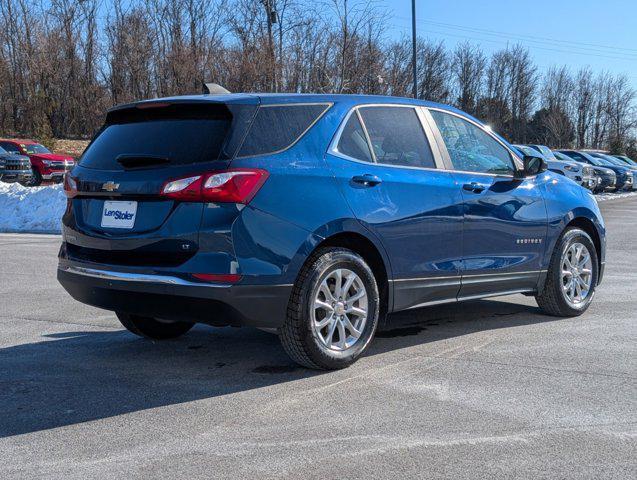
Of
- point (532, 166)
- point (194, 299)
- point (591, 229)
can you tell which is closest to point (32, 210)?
point (591, 229)

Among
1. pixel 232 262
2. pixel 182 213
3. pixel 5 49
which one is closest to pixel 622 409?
pixel 232 262

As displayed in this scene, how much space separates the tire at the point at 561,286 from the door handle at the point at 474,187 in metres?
1.21

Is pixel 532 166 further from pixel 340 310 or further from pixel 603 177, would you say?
pixel 603 177

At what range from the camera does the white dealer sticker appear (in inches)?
200

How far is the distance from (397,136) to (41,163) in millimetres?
27830

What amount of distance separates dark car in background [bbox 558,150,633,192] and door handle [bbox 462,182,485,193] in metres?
32.7

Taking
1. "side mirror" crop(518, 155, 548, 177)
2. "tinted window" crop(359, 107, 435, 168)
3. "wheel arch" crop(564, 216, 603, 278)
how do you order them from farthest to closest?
"wheel arch" crop(564, 216, 603, 278), "side mirror" crop(518, 155, 548, 177), "tinted window" crop(359, 107, 435, 168)

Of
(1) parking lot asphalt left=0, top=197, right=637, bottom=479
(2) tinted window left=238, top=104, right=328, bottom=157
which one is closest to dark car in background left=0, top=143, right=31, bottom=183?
(1) parking lot asphalt left=0, top=197, right=637, bottom=479

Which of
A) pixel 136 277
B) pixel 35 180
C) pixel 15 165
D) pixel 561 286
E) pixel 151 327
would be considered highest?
pixel 15 165

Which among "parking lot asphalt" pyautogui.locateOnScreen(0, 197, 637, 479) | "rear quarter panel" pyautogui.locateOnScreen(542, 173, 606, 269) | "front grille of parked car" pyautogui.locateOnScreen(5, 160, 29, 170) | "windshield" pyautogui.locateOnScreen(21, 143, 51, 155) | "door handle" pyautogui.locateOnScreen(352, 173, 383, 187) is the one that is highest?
"windshield" pyautogui.locateOnScreen(21, 143, 51, 155)

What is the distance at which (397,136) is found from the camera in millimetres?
6000

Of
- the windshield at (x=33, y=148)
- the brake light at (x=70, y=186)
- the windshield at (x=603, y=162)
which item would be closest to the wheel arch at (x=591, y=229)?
the brake light at (x=70, y=186)

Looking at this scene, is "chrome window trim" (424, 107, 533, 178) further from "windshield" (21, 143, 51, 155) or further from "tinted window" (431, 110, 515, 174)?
"windshield" (21, 143, 51, 155)

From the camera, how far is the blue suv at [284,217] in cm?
488
